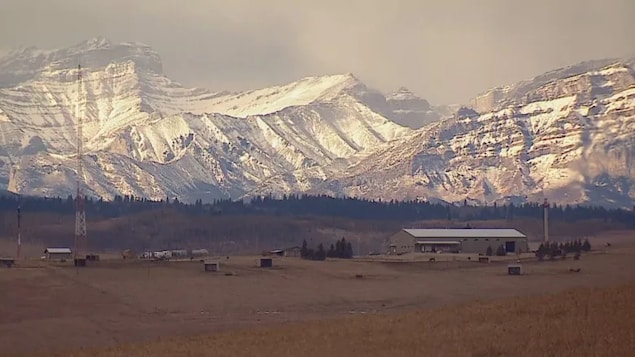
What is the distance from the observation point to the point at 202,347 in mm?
62594

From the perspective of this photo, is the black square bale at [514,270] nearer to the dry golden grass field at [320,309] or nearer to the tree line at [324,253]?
the dry golden grass field at [320,309]

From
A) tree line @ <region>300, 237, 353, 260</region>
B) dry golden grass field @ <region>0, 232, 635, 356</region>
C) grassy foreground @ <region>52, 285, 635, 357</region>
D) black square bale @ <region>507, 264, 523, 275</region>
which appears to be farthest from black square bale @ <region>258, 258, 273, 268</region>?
grassy foreground @ <region>52, 285, 635, 357</region>

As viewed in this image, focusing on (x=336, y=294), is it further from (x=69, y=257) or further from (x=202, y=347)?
(x=69, y=257)

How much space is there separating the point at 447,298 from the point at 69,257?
285ft

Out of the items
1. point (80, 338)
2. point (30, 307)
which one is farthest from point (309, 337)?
point (30, 307)

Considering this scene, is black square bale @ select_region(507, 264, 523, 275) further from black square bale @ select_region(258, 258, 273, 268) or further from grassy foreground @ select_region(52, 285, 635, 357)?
grassy foreground @ select_region(52, 285, 635, 357)

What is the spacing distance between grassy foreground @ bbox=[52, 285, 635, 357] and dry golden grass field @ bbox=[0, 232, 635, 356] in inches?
4.1

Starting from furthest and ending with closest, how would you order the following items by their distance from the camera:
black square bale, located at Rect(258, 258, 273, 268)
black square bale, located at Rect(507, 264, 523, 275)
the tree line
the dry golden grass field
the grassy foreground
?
1. the tree line
2. black square bale, located at Rect(258, 258, 273, 268)
3. black square bale, located at Rect(507, 264, 523, 275)
4. the dry golden grass field
5. the grassy foreground

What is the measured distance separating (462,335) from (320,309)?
39814 mm

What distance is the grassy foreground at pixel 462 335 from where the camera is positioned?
177 ft

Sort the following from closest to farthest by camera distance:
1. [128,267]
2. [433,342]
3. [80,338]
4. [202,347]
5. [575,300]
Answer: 1. [433,342]
2. [202,347]
3. [575,300]
4. [80,338]
5. [128,267]

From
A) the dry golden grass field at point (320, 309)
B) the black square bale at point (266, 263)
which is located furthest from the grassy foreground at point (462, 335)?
the black square bale at point (266, 263)

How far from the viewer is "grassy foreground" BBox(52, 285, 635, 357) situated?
177 ft

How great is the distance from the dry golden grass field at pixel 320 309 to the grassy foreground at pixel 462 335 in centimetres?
10
